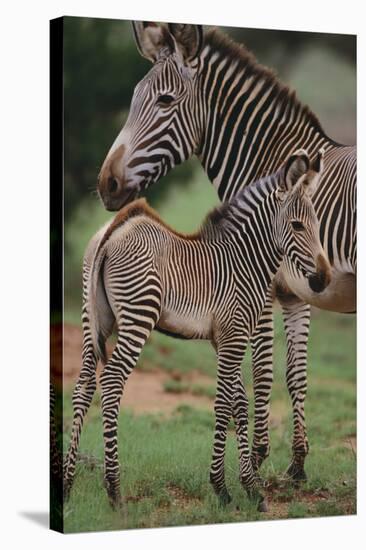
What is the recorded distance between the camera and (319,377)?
11070 mm

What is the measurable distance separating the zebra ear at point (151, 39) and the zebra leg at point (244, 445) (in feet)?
7.95

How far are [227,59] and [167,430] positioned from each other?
284 centimetres

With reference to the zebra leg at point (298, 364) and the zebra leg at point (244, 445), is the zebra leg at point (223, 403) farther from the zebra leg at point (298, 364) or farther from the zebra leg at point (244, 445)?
the zebra leg at point (298, 364)

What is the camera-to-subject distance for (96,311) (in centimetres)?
998

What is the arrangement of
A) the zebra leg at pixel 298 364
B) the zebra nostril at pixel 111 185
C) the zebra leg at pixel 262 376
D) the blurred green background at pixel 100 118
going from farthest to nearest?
the zebra leg at pixel 298 364 < the zebra leg at pixel 262 376 < the zebra nostril at pixel 111 185 < the blurred green background at pixel 100 118

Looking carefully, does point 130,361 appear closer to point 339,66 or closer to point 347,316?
point 347,316

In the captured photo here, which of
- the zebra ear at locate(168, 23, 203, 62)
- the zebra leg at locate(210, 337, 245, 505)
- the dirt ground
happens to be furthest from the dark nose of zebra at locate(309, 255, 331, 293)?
the zebra ear at locate(168, 23, 203, 62)

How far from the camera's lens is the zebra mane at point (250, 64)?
10.6 metres

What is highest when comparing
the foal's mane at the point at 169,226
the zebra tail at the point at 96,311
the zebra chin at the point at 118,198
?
the zebra chin at the point at 118,198

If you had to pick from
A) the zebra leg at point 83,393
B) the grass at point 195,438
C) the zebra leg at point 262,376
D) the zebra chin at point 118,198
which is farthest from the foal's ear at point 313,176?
the zebra leg at point 83,393

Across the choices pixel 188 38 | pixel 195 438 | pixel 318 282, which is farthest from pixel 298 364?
pixel 188 38

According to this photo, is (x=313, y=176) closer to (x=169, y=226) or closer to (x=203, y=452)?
(x=169, y=226)

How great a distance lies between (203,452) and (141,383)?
692 millimetres

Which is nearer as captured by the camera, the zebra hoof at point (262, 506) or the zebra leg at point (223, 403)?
the zebra leg at point (223, 403)
